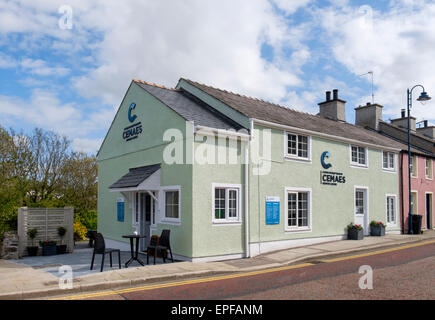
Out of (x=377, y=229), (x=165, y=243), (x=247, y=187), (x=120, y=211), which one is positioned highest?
(x=247, y=187)

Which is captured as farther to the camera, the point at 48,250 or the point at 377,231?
the point at 377,231

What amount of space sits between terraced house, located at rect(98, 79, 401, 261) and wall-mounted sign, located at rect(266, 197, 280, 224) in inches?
1.5

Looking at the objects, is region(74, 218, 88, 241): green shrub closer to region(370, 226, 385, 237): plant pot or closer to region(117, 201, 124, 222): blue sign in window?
region(117, 201, 124, 222): blue sign in window

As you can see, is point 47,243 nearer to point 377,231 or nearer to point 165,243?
point 165,243

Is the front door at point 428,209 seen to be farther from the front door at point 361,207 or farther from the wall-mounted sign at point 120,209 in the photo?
the wall-mounted sign at point 120,209

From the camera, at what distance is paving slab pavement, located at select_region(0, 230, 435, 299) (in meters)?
7.78

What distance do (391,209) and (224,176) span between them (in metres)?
12.6

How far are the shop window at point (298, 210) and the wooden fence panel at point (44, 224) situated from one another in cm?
943

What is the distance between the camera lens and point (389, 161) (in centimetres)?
2050

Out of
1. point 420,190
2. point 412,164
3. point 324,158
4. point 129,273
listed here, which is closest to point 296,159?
point 324,158

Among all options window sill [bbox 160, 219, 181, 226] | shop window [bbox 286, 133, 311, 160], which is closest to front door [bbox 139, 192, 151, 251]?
window sill [bbox 160, 219, 181, 226]
